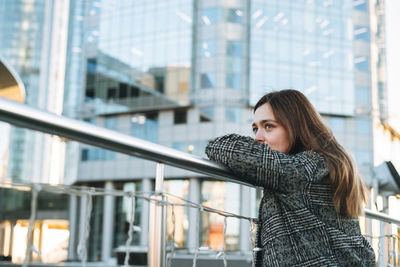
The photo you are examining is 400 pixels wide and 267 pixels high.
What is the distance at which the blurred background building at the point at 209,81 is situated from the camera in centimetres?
3080

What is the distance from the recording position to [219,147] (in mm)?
2049

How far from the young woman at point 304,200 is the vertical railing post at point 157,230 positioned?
341mm

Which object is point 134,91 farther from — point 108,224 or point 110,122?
point 108,224

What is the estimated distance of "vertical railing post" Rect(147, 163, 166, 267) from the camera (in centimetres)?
172

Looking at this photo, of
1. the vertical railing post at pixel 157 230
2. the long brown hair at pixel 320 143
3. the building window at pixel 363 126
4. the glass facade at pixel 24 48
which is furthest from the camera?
the glass facade at pixel 24 48

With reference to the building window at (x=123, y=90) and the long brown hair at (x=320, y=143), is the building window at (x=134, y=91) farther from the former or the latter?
the long brown hair at (x=320, y=143)

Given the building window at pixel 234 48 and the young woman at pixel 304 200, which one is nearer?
the young woman at pixel 304 200

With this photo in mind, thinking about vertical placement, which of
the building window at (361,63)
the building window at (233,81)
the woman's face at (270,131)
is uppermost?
the building window at (361,63)

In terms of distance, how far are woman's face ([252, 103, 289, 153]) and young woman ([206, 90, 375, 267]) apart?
0.32 ft

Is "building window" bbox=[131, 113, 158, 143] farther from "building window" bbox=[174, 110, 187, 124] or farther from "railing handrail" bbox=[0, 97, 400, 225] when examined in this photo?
"railing handrail" bbox=[0, 97, 400, 225]

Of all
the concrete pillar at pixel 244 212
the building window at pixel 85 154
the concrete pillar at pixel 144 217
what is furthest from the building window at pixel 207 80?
the building window at pixel 85 154

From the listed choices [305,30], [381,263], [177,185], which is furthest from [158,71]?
[381,263]

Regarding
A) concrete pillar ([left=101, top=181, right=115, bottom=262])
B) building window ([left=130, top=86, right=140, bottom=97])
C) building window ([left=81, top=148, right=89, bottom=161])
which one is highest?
building window ([left=130, top=86, right=140, bottom=97])

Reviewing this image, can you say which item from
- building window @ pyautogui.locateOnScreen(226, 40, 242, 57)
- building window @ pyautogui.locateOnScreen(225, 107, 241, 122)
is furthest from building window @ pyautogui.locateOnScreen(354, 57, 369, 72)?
building window @ pyautogui.locateOnScreen(225, 107, 241, 122)
